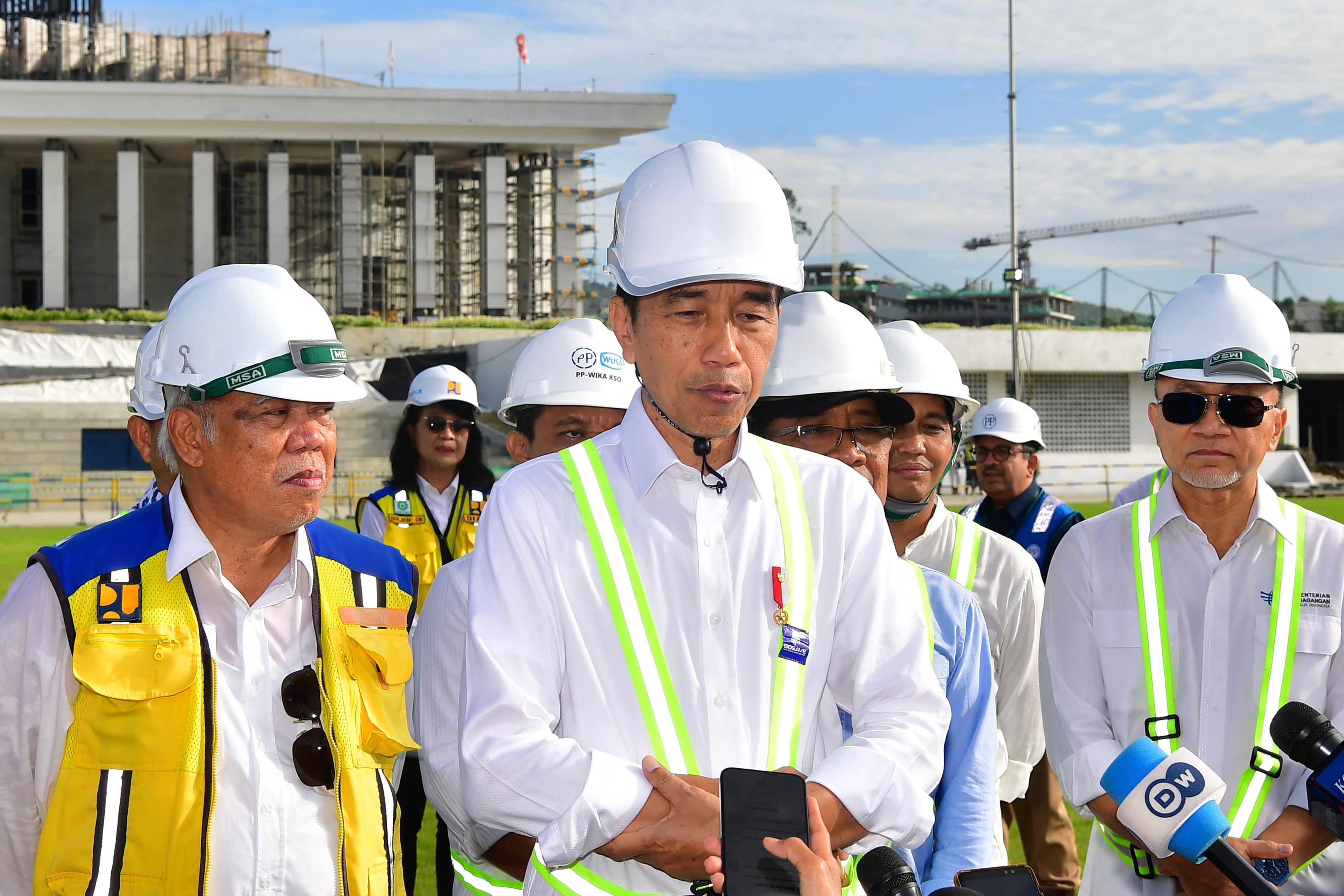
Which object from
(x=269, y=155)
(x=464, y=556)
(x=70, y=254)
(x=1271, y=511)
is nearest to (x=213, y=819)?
(x=464, y=556)

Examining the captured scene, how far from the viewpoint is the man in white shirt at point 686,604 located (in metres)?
2.21

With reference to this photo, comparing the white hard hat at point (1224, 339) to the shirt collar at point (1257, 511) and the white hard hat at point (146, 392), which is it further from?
the white hard hat at point (146, 392)

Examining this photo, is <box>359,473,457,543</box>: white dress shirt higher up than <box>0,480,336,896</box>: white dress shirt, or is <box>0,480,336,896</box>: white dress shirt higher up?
<box>359,473,457,543</box>: white dress shirt

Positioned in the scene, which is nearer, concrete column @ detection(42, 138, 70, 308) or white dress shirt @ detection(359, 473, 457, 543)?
white dress shirt @ detection(359, 473, 457, 543)

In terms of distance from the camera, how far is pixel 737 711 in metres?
2.34

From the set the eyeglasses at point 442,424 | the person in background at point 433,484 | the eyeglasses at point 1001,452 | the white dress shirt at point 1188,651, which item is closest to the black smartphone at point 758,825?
the white dress shirt at point 1188,651

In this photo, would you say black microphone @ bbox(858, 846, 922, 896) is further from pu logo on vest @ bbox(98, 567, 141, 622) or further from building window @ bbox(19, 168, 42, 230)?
building window @ bbox(19, 168, 42, 230)

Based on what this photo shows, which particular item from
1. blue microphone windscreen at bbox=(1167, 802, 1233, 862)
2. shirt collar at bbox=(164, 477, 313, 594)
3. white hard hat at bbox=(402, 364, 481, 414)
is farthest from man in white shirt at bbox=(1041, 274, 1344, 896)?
white hard hat at bbox=(402, 364, 481, 414)

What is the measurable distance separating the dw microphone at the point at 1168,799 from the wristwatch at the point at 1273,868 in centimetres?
23

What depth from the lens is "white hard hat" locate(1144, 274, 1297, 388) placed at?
3.49 metres

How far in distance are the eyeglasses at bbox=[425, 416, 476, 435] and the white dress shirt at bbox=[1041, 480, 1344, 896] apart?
4658 millimetres

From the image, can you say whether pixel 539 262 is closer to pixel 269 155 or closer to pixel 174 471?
pixel 269 155

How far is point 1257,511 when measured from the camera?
3.50 m

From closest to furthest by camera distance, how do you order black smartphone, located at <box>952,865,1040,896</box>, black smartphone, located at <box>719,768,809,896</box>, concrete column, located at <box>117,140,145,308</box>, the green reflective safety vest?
1. black smartphone, located at <box>719,768,809,896</box>
2. black smartphone, located at <box>952,865,1040,896</box>
3. the green reflective safety vest
4. concrete column, located at <box>117,140,145,308</box>
